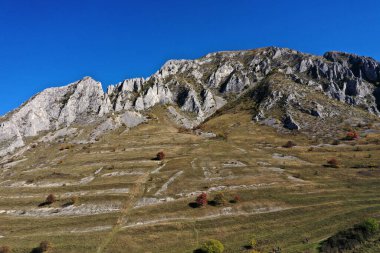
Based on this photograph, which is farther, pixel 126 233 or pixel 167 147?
pixel 167 147

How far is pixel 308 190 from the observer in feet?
279

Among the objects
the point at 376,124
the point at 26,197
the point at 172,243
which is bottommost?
the point at 172,243

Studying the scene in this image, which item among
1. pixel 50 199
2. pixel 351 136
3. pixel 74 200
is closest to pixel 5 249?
pixel 74 200

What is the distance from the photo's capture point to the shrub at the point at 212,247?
57.5 metres

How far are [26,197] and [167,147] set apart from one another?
202 feet

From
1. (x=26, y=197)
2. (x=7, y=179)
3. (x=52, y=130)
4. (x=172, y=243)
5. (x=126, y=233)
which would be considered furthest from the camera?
(x=52, y=130)

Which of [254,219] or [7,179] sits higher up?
[7,179]

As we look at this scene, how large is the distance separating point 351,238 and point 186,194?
141 ft

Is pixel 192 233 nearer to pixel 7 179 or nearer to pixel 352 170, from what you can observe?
pixel 352 170

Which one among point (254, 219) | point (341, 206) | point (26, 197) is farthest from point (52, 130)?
point (341, 206)

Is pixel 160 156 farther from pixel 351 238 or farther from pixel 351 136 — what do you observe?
pixel 351 136

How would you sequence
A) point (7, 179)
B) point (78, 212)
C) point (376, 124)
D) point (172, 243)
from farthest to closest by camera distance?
point (376, 124) < point (7, 179) < point (78, 212) < point (172, 243)

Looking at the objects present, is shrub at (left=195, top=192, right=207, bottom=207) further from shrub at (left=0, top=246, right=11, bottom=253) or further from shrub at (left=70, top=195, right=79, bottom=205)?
shrub at (left=0, top=246, right=11, bottom=253)

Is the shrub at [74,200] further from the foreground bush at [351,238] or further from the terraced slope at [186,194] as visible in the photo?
the foreground bush at [351,238]
